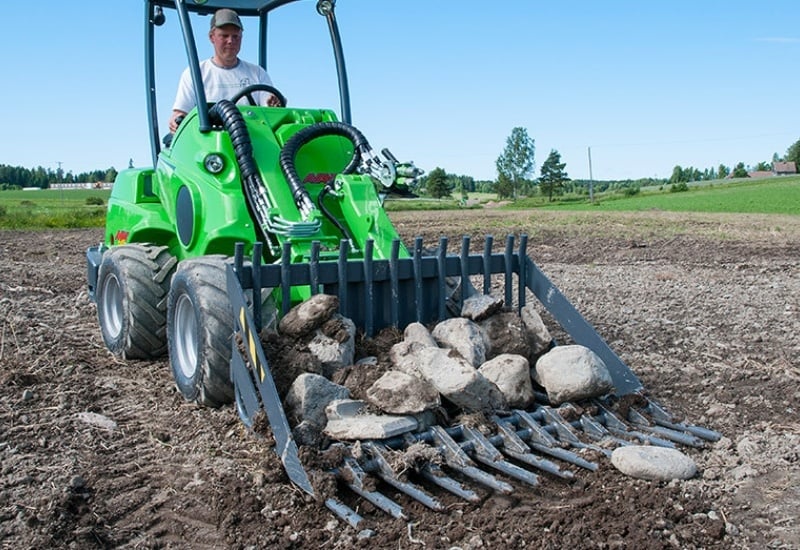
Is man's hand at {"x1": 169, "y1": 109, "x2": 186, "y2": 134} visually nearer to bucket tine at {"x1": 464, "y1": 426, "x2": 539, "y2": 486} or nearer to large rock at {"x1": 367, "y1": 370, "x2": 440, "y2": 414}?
large rock at {"x1": 367, "y1": 370, "x2": 440, "y2": 414}

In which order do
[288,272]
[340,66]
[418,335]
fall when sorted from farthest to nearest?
[340,66], [418,335], [288,272]

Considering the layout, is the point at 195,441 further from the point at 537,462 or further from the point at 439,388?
the point at 537,462

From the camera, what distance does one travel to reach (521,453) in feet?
13.3

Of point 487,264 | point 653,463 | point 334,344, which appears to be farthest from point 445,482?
point 487,264

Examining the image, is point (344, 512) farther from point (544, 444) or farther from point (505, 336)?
point (505, 336)

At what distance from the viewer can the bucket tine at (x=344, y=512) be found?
11.1ft

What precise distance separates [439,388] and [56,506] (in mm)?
1902

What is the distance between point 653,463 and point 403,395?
4.04 ft

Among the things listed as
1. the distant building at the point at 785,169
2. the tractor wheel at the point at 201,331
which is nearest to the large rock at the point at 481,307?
the tractor wheel at the point at 201,331

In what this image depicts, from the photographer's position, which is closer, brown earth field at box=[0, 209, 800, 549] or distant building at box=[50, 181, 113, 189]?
brown earth field at box=[0, 209, 800, 549]

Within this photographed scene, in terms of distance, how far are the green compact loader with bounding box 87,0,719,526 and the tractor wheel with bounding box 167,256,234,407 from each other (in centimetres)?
1

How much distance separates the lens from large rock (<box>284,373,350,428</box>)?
4168 millimetres

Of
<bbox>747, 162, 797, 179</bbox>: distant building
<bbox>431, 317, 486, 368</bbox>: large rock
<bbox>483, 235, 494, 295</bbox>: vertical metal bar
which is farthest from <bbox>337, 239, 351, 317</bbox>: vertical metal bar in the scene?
<bbox>747, 162, 797, 179</bbox>: distant building

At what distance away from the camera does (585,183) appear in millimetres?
96812
